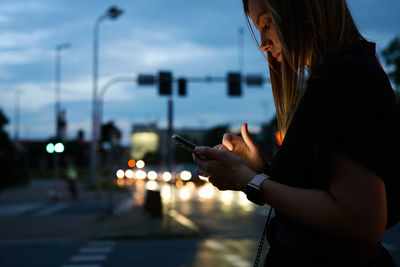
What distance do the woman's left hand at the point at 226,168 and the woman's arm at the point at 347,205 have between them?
169 mm

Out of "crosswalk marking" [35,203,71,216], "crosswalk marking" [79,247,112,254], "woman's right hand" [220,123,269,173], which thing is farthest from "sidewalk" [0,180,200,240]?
"woman's right hand" [220,123,269,173]

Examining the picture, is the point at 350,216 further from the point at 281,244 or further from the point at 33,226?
the point at 33,226

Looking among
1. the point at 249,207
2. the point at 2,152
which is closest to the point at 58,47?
the point at 2,152

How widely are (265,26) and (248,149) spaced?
1.30 ft

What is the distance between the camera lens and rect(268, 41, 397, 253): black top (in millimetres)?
1160

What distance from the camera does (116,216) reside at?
18422 millimetres

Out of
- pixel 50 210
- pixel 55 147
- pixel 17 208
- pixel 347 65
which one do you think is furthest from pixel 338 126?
pixel 17 208

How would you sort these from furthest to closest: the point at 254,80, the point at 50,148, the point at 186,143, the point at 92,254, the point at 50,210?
the point at 50,210
the point at 254,80
the point at 92,254
the point at 50,148
the point at 186,143

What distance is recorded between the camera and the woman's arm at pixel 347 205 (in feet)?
3.78

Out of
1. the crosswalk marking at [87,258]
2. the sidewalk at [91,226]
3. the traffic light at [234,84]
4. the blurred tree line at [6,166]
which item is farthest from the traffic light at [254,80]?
the blurred tree line at [6,166]

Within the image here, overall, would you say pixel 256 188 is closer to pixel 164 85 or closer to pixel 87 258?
pixel 87 258

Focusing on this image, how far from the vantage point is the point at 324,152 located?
3.92 ft

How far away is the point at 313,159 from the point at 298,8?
→ 0.40 metres

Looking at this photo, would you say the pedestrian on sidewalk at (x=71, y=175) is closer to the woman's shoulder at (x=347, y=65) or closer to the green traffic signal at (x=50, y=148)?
the green traffic signal at (x=50, y=148)
